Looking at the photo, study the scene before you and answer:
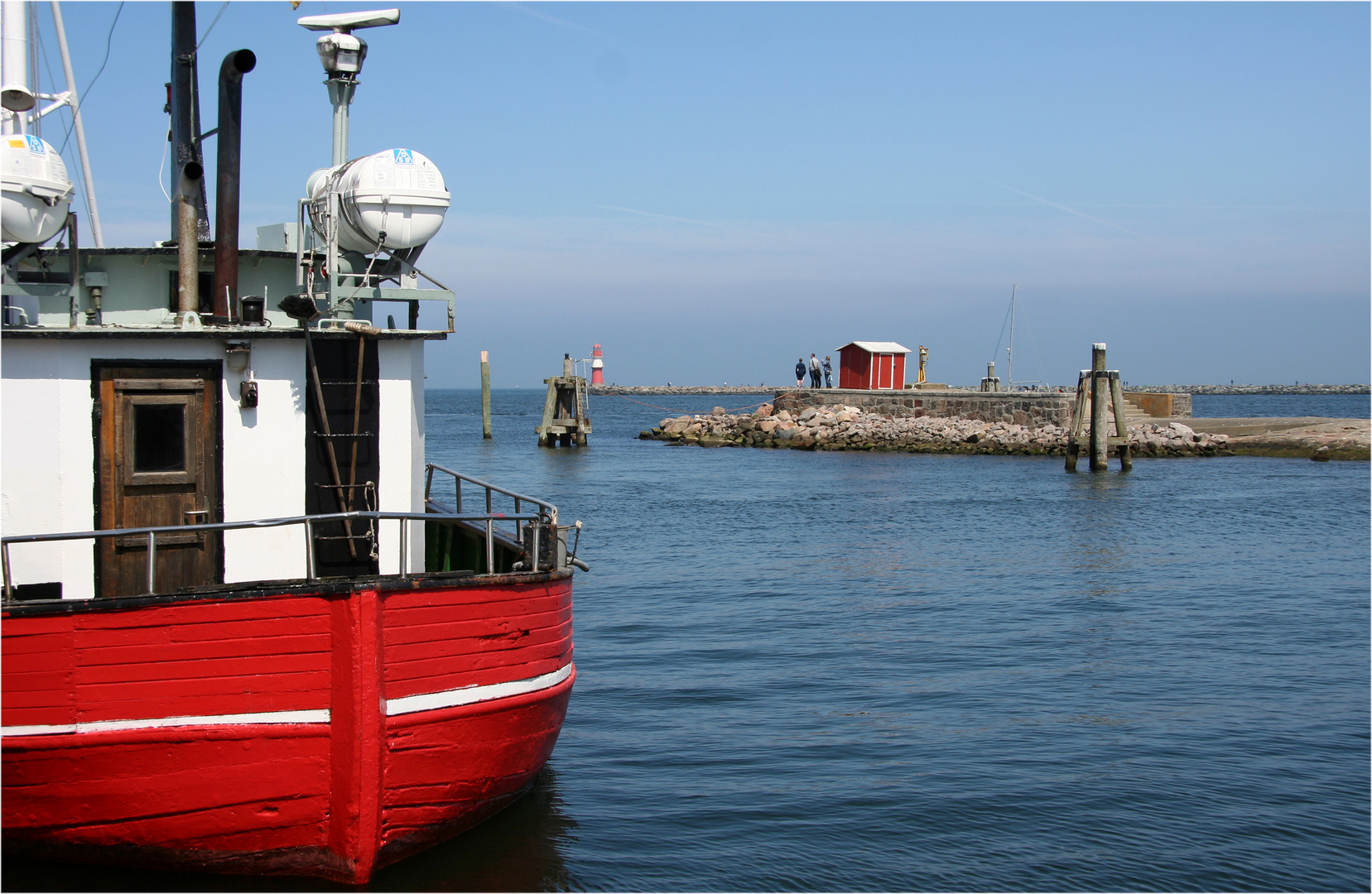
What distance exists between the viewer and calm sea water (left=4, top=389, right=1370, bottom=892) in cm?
746

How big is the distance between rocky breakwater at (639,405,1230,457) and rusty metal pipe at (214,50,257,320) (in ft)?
111

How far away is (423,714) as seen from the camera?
6.48m

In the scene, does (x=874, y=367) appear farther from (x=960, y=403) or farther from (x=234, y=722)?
(x=234, y=722)

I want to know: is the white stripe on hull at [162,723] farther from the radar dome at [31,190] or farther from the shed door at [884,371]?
the shed door at [884,371]

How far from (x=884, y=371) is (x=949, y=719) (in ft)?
127

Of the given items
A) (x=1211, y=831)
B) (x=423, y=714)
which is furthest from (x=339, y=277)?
(x=1211, y=831)

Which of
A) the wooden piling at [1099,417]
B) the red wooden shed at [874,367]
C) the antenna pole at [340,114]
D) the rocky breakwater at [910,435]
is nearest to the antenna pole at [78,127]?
the antenna pole at [340,114]

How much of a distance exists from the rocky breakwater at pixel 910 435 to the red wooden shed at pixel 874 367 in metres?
2.21

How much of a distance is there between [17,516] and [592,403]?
393 ft

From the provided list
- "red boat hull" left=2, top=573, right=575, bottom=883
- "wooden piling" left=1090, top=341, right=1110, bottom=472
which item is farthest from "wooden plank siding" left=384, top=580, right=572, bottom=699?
"wooden piling" left=1090, top=341, right=1110, bottom=472

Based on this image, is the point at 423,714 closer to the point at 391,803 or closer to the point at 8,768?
the point at 391,803

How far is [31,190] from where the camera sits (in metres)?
7.29

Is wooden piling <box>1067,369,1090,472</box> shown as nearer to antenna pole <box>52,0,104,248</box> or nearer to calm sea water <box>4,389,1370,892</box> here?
calm sea water <box>4,389,1370,892</box>

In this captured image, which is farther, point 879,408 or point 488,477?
point 879,408
